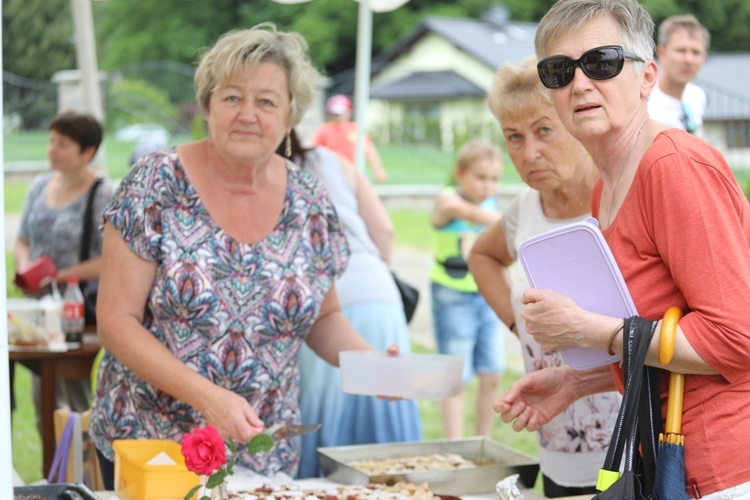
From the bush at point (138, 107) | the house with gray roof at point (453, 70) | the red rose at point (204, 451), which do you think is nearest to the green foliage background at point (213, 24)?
the house with gray roof at point (453, 70)

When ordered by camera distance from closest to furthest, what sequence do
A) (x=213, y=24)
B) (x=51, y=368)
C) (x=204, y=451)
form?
1. (x=204, y=451)
2. (x=51, y=368)
3. (x=213, y=24)

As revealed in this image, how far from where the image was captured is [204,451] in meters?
1.82

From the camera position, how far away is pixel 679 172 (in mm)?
1518

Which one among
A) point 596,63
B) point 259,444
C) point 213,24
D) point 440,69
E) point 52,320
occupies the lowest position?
point 259,444

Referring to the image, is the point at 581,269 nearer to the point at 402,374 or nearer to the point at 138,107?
the point at 402,374

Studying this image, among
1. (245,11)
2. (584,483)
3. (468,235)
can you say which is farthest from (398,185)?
(245,11)

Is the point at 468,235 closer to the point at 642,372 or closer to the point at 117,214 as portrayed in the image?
the point at 117,214

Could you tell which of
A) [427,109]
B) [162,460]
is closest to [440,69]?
[427,109]

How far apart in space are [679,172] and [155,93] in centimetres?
1858

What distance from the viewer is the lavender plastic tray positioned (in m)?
1.62

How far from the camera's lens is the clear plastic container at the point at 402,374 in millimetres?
2355

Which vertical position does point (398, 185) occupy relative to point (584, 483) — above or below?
above

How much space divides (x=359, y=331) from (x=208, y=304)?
1.16 meters

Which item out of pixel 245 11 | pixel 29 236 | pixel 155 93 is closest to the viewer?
pixel 29 236
